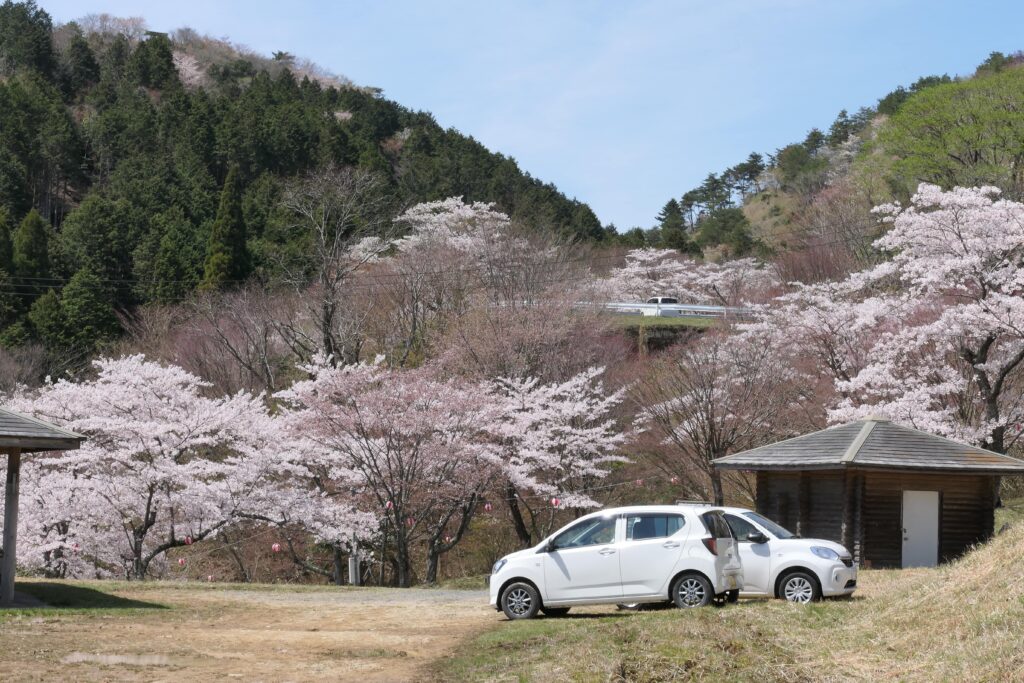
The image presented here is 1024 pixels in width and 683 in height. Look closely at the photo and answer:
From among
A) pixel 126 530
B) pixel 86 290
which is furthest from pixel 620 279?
pixel 126 530

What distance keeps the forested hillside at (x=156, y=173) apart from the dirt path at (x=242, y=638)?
32459mm

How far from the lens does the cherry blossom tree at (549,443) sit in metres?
30.2

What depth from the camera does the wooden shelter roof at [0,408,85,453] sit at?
15.9 metres

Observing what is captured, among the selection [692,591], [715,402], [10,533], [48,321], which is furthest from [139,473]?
[48,321]

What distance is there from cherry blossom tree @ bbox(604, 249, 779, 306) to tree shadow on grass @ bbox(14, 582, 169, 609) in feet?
145

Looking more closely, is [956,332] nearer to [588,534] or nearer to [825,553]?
[825,553]

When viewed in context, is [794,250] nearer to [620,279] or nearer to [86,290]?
[620,279]

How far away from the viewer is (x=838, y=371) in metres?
33.5

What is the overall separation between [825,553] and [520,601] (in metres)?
4.38

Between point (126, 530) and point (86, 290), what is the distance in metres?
25.9

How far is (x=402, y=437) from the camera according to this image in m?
26.6

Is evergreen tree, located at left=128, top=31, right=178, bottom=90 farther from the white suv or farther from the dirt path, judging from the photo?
the white suv

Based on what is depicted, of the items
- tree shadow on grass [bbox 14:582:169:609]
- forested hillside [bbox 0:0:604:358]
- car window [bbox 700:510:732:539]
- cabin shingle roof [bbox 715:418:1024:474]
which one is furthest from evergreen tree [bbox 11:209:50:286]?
car window [bbox 700:510:732:539]

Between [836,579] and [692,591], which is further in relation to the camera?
[836,579]
